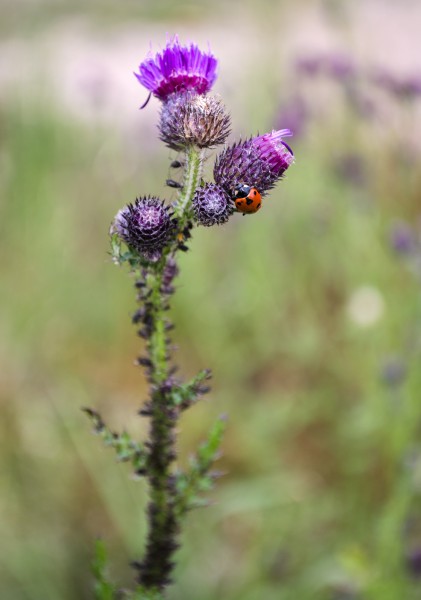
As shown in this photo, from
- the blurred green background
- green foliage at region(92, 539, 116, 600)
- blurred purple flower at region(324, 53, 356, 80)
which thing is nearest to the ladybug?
green foliage at region(92, 539, 116, 600)

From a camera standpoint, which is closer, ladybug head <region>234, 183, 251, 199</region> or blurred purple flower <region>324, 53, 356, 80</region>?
ladybug head <region>234, 183, 251, 199</region>

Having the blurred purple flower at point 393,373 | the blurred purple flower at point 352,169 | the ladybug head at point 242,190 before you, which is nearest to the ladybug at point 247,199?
the ladybug head at point 242,190

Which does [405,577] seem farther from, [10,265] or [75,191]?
[75,191]

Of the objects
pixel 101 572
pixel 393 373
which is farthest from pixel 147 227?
pixel 393 373

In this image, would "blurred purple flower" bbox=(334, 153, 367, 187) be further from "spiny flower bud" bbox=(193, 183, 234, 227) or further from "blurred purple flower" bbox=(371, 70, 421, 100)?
"spiny flower bud" bbox=(193, 183, 234, 227)

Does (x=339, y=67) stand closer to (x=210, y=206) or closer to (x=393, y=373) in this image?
(x=393, y=373)

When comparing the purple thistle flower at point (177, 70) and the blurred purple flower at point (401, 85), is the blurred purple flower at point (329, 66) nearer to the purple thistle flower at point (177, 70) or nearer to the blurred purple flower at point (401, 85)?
the blurred purple flower at point (401, 85)

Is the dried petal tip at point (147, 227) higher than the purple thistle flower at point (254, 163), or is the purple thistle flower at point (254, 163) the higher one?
the purple thistle flower at point (254, 163)
